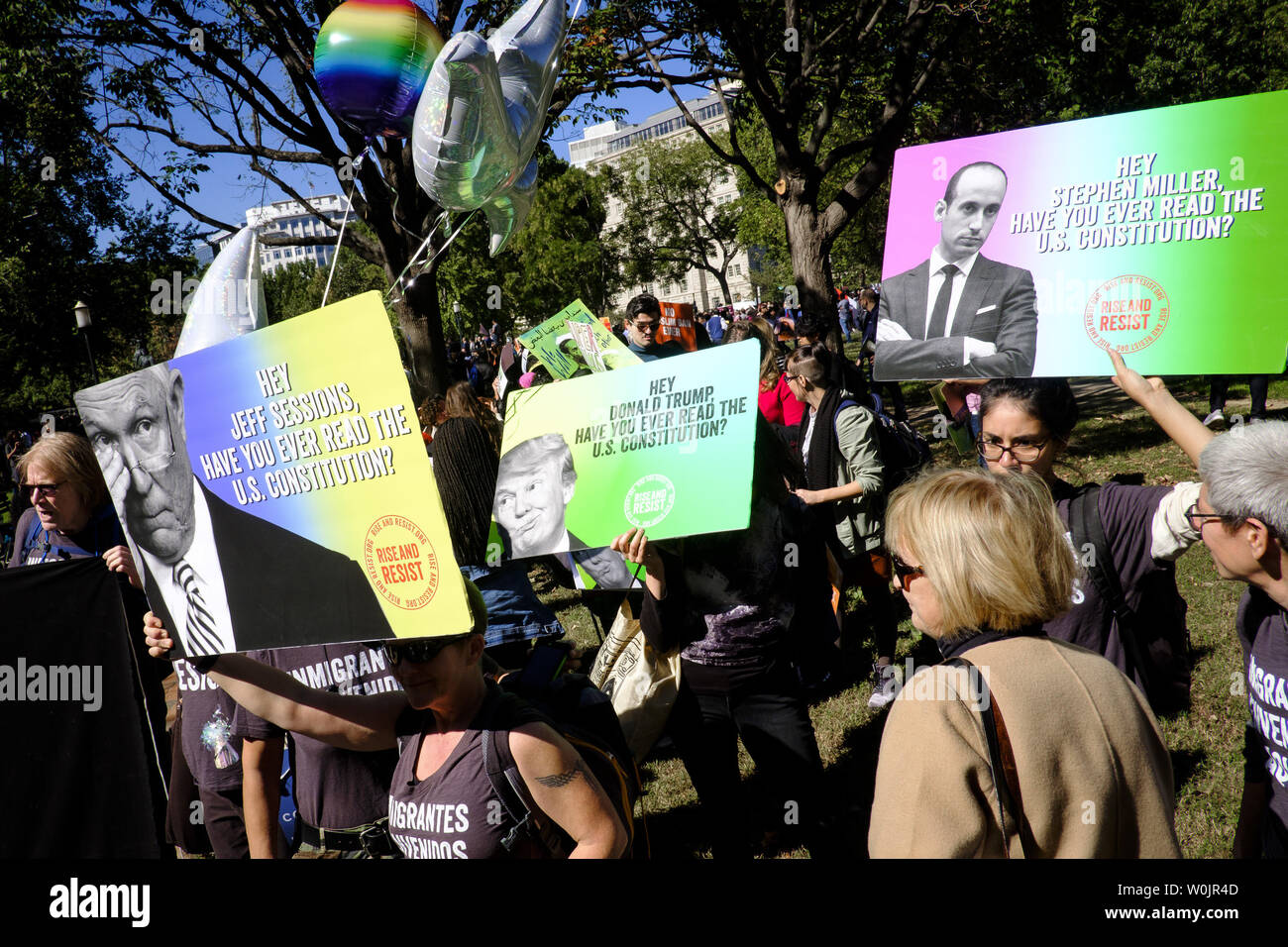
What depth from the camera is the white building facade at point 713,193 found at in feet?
208

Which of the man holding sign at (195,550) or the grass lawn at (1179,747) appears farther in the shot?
the grass lawn at (1179,747)

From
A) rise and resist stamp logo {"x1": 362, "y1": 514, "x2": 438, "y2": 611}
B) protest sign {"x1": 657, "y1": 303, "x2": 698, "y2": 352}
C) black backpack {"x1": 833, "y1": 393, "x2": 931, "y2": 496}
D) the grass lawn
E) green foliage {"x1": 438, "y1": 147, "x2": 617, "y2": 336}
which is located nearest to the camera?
rise and resist stamp logo {"x1": 362, "y1": 514, "x2": 438, "y2": 611}

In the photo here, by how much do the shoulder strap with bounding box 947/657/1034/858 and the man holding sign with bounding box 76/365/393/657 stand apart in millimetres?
1478

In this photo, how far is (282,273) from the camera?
70938mm

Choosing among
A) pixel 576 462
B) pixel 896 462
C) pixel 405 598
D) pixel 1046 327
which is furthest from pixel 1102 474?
pixel 405 598

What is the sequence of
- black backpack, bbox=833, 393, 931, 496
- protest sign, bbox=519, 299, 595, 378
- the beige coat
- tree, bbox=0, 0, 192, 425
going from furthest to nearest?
tree, bbox=0, 0, 192, 425 → black backpack, bbox=833, 393, 931, 496 → protest sign, bbox=519, 299, 595, 378 → the beige coat

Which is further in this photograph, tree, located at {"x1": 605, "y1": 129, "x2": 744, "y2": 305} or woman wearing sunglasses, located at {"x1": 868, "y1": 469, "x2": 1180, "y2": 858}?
tree, located at {"x1": 605, "y1": 129, "x2": 744, "y2": 305}

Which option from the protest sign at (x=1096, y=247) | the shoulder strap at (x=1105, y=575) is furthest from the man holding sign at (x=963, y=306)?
the shoulder strap at (x=1105, y=575)

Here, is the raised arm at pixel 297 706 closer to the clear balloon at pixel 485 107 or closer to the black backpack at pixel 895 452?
the clear balloon at pixel 485 107

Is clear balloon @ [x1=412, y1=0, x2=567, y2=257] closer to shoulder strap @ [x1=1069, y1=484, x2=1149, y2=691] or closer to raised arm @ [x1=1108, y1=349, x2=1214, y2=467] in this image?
raised arm @ [x1=1108, y1=349, x2=1214, y2=467]

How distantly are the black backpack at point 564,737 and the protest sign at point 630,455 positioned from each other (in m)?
0.43

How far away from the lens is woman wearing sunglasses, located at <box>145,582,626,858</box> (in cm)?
219

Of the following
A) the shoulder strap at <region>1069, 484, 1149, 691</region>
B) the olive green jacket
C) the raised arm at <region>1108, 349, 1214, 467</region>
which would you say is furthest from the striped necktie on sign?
the olive green jacket
